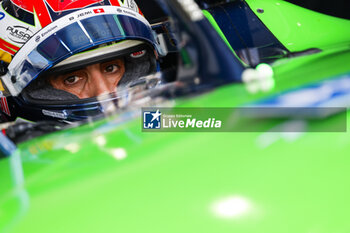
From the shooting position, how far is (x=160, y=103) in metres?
0.60

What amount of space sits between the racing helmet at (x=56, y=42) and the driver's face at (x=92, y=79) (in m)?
0.08

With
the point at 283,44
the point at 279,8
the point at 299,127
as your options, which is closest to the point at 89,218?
the point at 299,127

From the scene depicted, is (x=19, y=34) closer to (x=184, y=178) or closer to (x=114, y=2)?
(x=114, y=2)

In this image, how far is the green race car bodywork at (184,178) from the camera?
0.43 metres

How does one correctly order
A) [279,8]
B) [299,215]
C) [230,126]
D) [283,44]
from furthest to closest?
[279,8]
[283,44]
[230,126]
[299,215]

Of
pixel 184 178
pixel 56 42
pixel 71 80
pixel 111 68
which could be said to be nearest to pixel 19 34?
pixel 56 42

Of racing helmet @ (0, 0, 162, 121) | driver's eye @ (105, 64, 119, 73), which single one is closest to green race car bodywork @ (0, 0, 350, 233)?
racing helmet @ (0, 0, 162, 121)

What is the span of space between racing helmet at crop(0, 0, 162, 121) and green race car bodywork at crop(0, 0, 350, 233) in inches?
23.5

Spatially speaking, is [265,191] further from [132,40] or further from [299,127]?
[132,40]

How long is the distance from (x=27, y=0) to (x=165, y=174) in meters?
1.03

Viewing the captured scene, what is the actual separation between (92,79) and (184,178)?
3.15ft

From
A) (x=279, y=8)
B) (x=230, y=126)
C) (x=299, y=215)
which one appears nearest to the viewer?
(x=299, y=215)

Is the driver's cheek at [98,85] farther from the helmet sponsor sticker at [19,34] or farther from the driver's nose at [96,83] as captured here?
Result: the helmet sponsor sticker at [19,34]

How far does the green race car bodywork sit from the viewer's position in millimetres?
428
